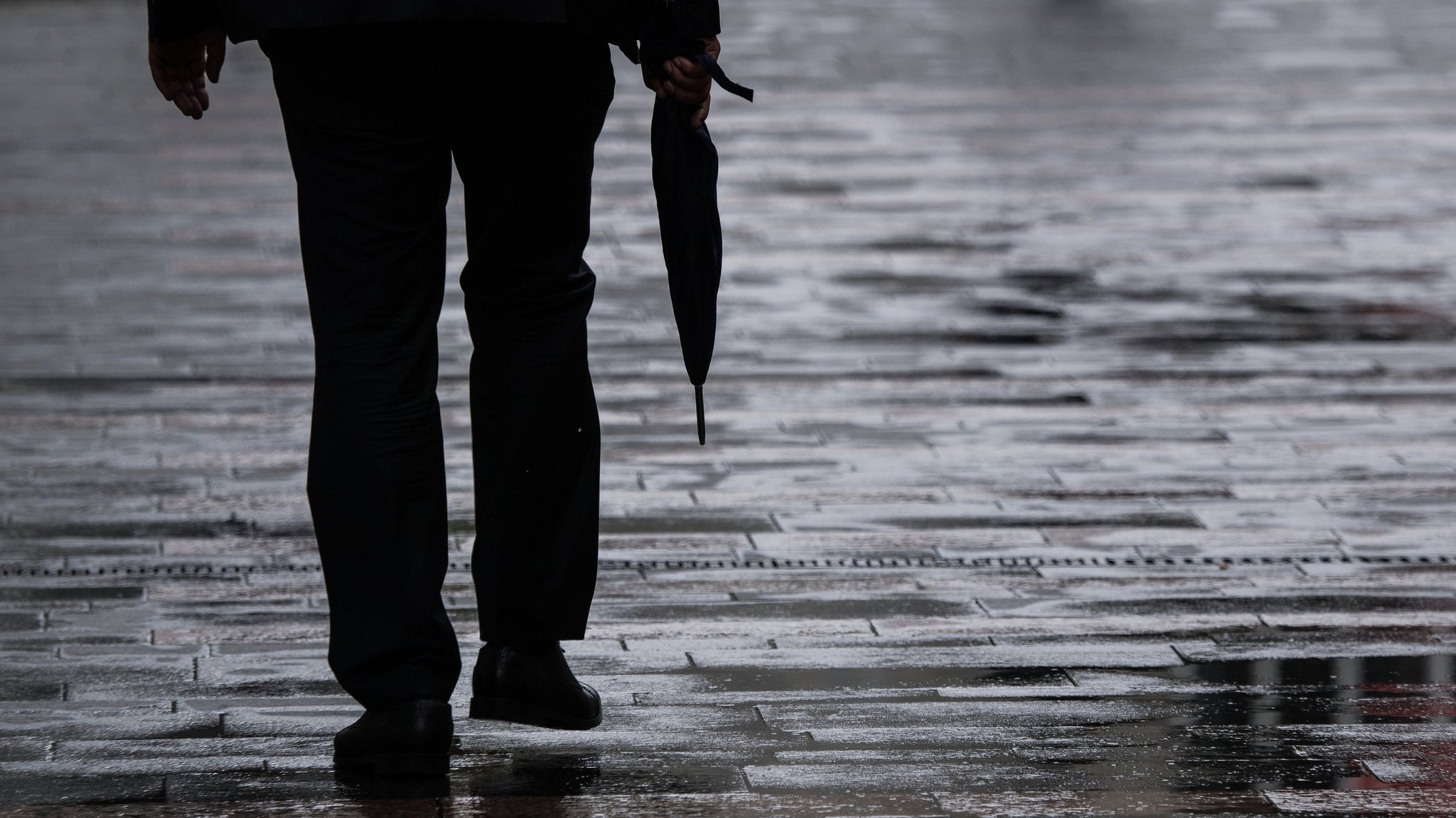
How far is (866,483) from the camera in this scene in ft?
13.3

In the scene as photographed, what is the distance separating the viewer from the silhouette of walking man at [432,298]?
245cm

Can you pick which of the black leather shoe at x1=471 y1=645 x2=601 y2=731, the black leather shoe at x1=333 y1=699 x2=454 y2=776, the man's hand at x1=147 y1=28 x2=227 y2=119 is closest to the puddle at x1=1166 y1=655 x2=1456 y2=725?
the black leather shoe at x1=471 y1=645 x2=601 y2=731

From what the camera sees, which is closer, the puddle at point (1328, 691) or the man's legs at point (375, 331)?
the man's legs at point (375, 331)

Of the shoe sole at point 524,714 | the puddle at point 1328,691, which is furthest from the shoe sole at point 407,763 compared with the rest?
the puddle at point 1328,691

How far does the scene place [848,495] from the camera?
13.0 ft

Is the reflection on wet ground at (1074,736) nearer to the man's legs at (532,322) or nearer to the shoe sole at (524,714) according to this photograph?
the shoe sole at (524,714)

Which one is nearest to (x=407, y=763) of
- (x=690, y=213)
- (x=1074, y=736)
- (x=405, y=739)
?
(x=405, y=739)

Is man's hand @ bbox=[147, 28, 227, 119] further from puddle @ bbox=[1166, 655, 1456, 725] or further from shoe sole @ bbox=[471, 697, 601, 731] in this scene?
puddle @ bbox=[1166, 655, 1456, 725]

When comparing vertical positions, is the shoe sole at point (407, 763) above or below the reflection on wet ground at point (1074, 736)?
above

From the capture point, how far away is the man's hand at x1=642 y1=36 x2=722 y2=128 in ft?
8.27

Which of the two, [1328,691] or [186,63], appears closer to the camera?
[186,63]

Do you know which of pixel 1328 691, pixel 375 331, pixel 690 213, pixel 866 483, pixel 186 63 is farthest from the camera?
pixel 866 483

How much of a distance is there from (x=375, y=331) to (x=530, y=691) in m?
0.50

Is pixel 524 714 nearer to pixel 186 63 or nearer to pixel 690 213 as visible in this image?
pixel 690 213
